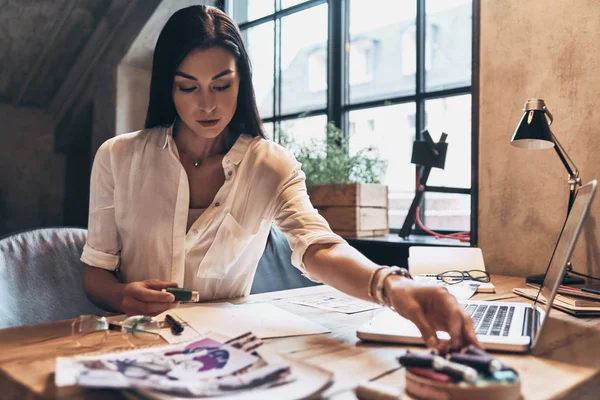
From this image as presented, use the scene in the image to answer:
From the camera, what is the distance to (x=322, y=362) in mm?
794

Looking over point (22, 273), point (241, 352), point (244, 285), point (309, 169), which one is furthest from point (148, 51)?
point (241, 352)

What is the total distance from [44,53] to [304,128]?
2.13 metres

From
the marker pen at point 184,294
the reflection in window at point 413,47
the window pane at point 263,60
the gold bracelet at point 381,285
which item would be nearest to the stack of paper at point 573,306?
the gold bracelet at point 381,285

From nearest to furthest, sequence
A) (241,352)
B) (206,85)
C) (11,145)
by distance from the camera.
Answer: (241,352), (206,85), (11,145)

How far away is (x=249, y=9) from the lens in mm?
3863

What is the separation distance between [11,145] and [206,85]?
341cm

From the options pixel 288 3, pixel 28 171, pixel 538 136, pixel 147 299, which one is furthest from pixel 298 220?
pixel 28 171

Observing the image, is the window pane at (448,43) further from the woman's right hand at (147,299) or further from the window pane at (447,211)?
the woman's right hand at (147,299)

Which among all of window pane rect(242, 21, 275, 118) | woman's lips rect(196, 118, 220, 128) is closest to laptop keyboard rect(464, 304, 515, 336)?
woman's lips rect(196, 118, 220, 128)

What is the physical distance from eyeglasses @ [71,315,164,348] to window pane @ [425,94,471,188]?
188cm

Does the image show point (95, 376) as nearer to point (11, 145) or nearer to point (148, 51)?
point (148, 51)

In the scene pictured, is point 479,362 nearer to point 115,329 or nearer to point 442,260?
point 115,329

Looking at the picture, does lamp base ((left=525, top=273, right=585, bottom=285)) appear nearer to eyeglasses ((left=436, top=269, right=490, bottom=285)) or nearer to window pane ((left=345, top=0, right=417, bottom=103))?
eyeglasses ((left=436, top=269, right=490, bottom=285))

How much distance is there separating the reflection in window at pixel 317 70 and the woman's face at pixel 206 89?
1.88 meters
